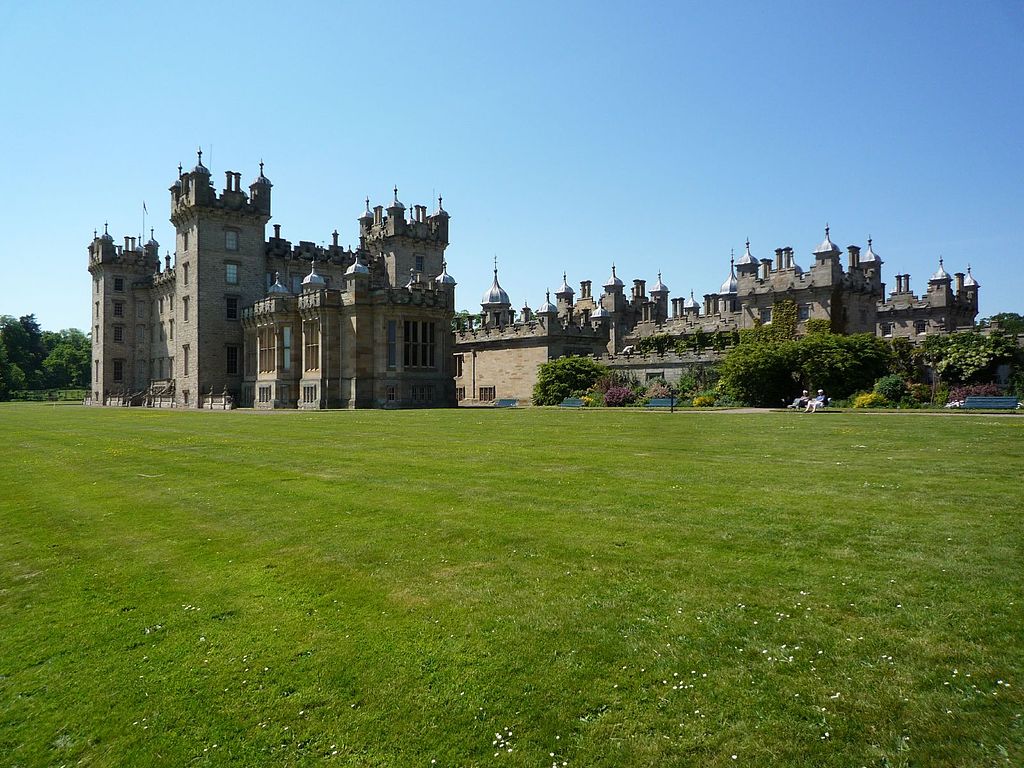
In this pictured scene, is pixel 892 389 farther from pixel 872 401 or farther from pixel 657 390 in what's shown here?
pixel 657 390

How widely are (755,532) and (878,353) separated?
1345 inches

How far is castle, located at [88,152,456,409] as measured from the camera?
4678 cm

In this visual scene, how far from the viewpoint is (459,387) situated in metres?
62.2

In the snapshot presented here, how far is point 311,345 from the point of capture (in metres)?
48.6

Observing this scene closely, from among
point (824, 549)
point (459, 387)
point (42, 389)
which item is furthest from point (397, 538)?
point (42, 389)

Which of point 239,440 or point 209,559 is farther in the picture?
point 239,440

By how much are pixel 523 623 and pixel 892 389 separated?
3504 cm

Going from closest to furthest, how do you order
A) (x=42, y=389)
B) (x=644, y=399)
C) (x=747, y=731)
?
(x=747, y=731), (x=644, y=399), (x=42, y=389)

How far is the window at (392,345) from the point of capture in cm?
4666

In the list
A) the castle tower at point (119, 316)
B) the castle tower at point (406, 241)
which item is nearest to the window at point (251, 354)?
the castle tower at point (406, 241)

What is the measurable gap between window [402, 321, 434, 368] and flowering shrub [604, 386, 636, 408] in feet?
42.2

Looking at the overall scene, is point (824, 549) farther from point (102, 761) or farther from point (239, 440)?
point (239, 440)

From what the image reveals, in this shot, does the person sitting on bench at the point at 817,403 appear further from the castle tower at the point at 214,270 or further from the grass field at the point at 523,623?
the castle tower at the point at 214,270

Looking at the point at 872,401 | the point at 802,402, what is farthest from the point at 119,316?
the point at 872,401
